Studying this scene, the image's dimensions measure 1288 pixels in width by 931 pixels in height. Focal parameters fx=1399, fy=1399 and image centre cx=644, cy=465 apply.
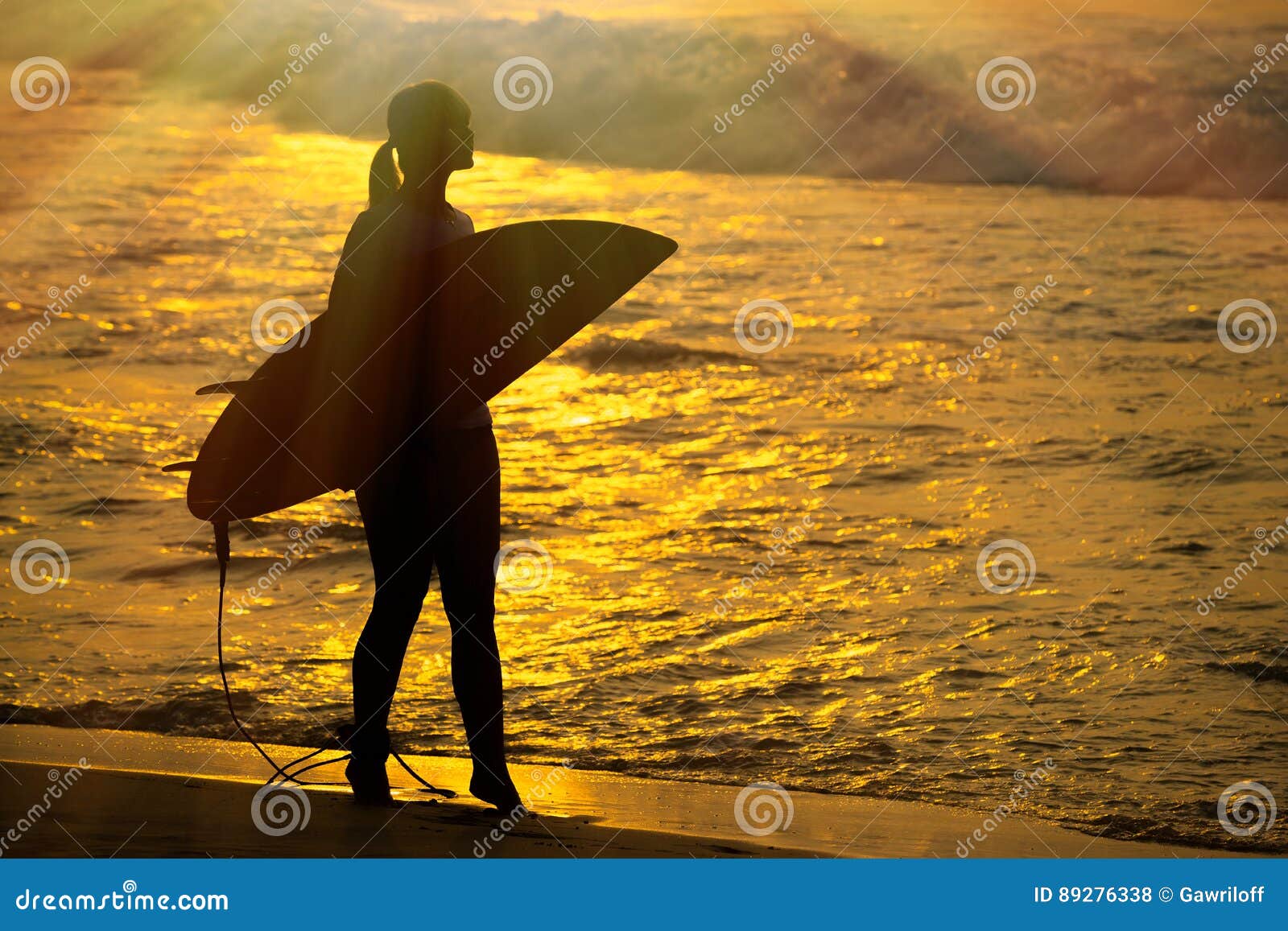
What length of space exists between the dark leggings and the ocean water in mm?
993

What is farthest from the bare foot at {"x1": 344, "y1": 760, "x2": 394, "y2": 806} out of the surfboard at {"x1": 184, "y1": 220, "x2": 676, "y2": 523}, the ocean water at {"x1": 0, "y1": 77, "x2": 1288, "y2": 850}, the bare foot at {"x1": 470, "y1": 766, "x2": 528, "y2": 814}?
the ocean water at {"x1": 0, "y1": 77, "x2": 1288, "y2": 850}

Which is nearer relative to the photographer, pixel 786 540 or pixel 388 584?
pixel 388 584

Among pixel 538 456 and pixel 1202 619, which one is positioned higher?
pixel 538 456

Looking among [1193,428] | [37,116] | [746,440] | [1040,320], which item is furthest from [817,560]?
[37,116]

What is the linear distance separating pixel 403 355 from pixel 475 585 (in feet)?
2.06

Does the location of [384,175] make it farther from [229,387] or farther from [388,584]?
[388,584]

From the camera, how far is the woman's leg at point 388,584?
142 inches

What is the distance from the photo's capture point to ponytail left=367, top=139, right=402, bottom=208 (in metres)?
3.63

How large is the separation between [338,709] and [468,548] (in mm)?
1686

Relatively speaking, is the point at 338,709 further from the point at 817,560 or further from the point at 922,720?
the point at 817,560

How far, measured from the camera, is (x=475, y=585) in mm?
3660

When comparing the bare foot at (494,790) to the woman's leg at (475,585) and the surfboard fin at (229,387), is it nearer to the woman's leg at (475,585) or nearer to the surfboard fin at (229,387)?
the woman's leg at (475,585)

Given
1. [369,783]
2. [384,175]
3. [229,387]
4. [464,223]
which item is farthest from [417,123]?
[369,783]

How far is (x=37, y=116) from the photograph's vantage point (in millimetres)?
24109
